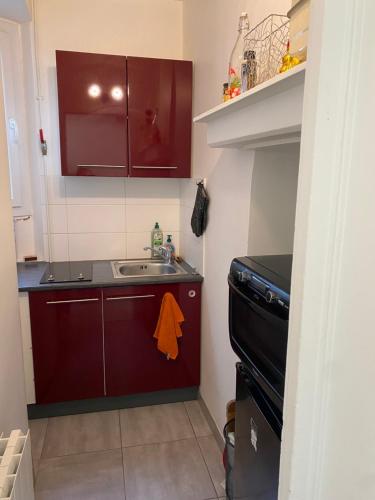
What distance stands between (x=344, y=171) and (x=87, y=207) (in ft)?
7.51

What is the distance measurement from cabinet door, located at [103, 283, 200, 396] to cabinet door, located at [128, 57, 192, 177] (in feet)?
2.51

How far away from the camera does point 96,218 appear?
2674mm

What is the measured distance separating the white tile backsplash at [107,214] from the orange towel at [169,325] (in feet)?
2.12

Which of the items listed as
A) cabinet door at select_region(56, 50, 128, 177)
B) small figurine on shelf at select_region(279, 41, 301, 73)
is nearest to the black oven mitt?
cabinet door at select_region(56, 50, 128, 177)

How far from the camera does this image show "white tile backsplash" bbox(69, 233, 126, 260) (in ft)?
8.72

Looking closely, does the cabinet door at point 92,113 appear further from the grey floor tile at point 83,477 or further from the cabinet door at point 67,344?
the grey floor tile at point 83,477

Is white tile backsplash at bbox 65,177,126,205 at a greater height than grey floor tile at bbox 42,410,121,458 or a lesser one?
greater

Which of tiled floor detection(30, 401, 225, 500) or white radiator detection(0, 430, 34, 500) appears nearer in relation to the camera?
white radiator detection(0, 430, 34, 500)

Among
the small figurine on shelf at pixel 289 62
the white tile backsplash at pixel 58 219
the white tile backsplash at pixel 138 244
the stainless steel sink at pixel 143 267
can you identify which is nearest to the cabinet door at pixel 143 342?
the stainless steel sink at pixel 143 267

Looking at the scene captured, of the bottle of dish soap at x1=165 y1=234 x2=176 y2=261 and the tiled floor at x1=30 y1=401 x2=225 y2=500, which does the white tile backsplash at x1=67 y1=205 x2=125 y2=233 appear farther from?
the tiled floor at x1=30 y1=401 x2=225 y2=500

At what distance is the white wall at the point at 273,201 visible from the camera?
1.54 meters

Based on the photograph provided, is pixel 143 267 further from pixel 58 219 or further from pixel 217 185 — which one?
pixel 217 185

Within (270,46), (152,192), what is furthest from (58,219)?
(270,46)

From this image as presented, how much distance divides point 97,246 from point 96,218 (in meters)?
0.20
